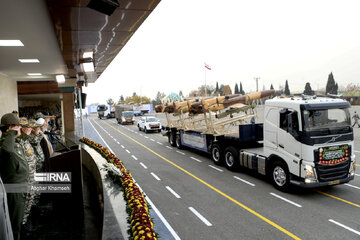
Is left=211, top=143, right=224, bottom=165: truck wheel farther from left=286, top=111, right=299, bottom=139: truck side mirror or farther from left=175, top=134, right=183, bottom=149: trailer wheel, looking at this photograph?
left=175, top=134, right=183, bottom=149: trailer wheel

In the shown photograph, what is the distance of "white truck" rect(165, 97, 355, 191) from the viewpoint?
838 cm

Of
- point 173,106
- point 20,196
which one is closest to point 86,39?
point 20,196

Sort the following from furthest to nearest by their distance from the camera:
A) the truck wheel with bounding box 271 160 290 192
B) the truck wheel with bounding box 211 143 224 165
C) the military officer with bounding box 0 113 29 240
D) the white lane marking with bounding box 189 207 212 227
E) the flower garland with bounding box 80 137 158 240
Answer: the truck wheel with bounding box 211 143 224 165
the truck wheel with bounding box 271 160 290 192
the white lane marking with bounding box 189 207 212 227
the military officer with bounding box 0 113 29 240
the flower garland with bounding box 80 137 158 240

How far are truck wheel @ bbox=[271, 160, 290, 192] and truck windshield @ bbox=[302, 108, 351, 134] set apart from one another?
1.52 meters

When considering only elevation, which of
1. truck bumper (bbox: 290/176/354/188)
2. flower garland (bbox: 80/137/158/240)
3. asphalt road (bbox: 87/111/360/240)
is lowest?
asphalt road (bbox: 87/111/360/240)

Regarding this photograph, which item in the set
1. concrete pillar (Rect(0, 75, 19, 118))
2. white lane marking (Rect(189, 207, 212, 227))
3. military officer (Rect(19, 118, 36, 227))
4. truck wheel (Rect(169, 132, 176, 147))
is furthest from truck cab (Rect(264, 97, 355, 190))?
concrete pillar (Rect(0, 75, 19, 118))

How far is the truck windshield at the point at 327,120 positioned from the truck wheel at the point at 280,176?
152cm

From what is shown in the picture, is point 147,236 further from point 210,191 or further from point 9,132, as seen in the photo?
point 210,191

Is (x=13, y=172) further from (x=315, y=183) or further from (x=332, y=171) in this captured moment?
(x=332, y=171)

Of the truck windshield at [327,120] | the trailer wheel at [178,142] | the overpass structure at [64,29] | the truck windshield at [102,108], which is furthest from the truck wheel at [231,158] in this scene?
the truck windshield at [102,108]

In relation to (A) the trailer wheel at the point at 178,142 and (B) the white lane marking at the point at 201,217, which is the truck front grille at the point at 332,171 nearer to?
(B) the white lane marking at the point at 201,217

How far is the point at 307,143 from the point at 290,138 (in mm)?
652

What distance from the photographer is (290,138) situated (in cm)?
892

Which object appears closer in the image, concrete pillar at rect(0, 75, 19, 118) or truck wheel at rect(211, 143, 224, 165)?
concrete pillar at rect(0, 75, 19, 118)
